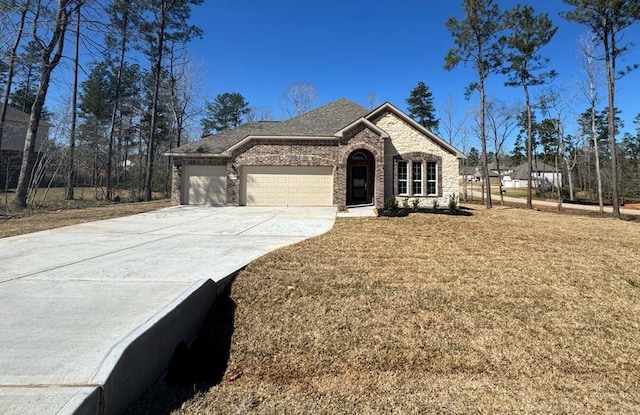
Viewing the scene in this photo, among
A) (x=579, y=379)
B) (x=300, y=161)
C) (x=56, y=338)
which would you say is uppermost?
(x=300, y=161)

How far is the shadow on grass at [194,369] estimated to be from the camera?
8.74 feet

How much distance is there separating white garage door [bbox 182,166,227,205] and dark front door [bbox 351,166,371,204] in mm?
6883

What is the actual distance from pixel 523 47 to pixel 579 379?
22389mm

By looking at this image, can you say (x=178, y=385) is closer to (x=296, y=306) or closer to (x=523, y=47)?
(x=296, y=306)

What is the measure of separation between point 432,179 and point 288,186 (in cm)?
755

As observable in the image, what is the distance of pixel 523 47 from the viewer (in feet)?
64.5

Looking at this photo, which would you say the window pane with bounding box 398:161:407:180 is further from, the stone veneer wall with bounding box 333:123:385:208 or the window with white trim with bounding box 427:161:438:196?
the stone veneer wall with bounding box 333:123:385:208

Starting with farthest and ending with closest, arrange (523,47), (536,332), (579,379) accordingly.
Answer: (523,47), (536,332), (579,379)

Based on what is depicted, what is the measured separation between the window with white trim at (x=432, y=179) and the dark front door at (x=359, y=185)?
3181 millimetres

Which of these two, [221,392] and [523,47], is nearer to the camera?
[221,392]

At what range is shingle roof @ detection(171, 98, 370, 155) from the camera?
656 inches

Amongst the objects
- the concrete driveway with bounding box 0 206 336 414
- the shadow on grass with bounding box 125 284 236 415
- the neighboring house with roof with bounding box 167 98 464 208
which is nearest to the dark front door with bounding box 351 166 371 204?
the neighboring house with roof with bounding box 167 98 464 208

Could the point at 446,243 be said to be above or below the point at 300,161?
below

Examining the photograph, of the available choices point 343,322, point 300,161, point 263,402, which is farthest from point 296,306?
point 300,161
